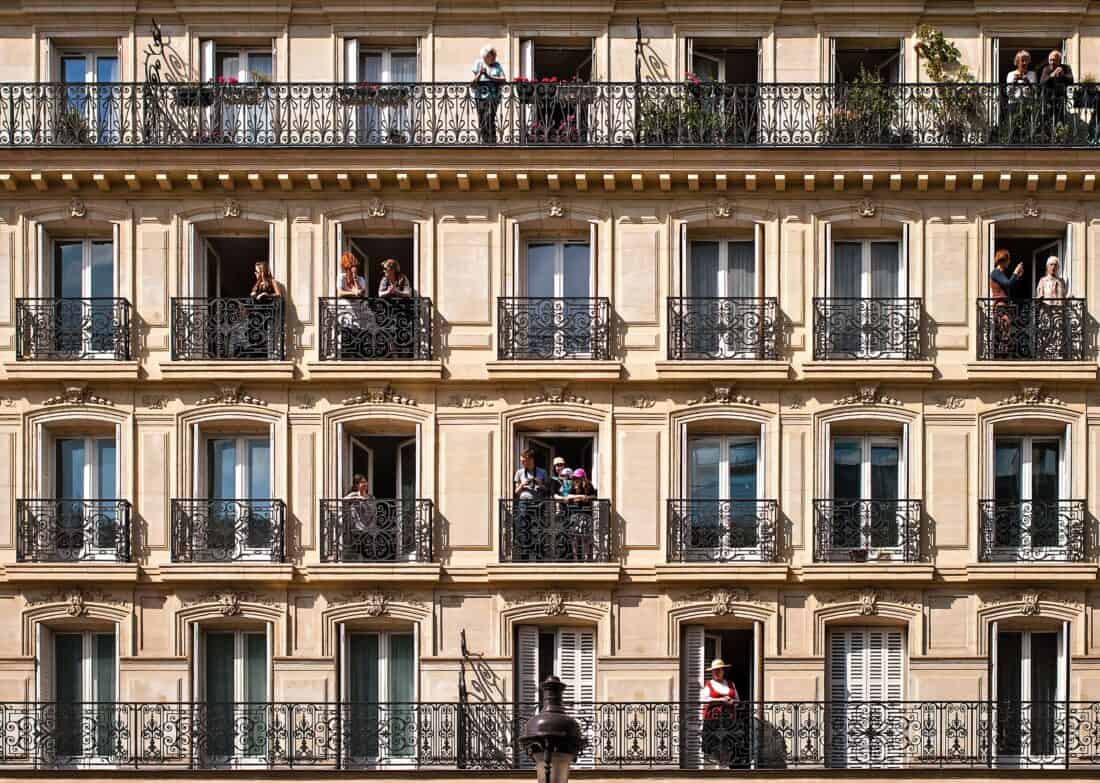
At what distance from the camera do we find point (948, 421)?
2564cm

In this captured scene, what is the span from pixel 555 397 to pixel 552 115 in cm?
412

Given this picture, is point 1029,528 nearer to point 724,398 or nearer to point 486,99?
point 724,398

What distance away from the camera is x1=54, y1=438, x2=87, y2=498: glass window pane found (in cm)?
2612

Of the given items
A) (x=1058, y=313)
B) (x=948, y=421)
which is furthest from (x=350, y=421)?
(x=1058, y=313)

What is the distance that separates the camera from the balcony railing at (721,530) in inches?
1002

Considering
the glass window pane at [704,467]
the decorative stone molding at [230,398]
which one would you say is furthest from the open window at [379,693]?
the glass window pane at [704,467]

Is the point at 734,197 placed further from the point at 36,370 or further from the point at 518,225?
the point at 36,370

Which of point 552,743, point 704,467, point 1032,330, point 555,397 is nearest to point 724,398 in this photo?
point 704,467

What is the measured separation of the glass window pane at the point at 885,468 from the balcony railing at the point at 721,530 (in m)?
1.66

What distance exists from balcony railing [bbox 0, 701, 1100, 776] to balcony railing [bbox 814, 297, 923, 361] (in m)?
5.02

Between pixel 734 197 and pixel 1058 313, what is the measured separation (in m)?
4.99

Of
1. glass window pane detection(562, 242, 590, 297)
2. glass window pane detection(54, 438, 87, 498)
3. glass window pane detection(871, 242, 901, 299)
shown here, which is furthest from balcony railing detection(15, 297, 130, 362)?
glass window pane detection(871, 242, 901, 299)

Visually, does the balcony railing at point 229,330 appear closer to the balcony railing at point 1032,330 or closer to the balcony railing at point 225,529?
the balcony railing at point 225,529

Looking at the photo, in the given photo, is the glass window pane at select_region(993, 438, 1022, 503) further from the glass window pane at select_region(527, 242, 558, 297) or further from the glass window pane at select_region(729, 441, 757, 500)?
the glass window pane at select_region(527, 242, 558, 297)
